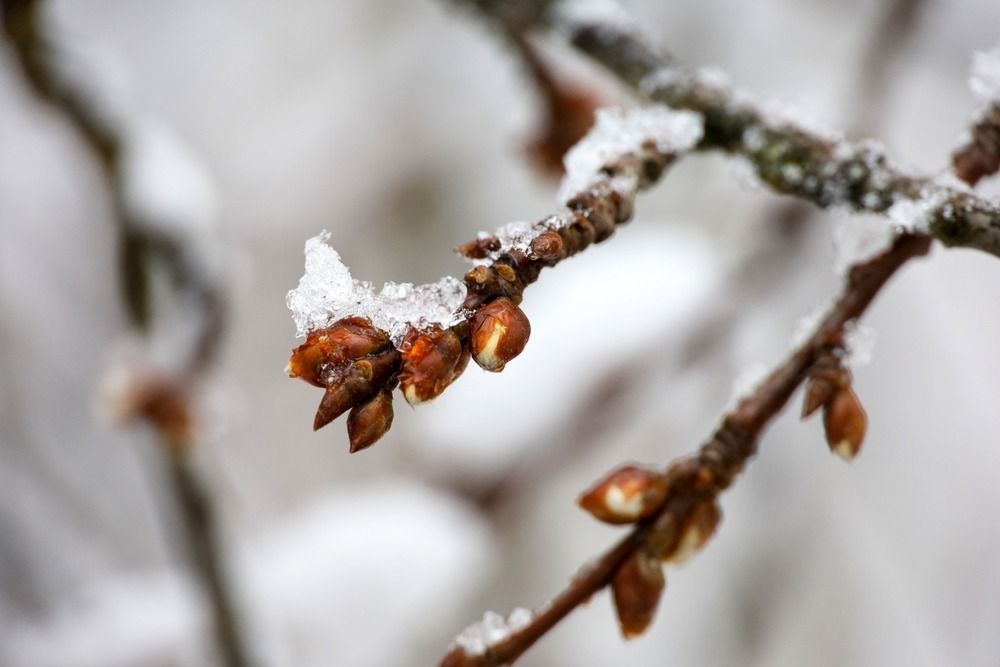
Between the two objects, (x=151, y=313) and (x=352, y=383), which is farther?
(x=151, y=313)

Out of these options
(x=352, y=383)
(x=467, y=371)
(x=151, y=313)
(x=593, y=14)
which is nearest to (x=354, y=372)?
(x=352, y=383)

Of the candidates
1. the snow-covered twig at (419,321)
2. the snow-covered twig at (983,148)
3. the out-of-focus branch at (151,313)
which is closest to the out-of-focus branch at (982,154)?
the snow-covered twig at (983,148)

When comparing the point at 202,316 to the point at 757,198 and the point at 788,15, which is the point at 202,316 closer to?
→ the point at 757,198

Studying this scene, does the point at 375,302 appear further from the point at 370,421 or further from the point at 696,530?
the point at 696,530

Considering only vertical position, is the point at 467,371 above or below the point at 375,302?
above

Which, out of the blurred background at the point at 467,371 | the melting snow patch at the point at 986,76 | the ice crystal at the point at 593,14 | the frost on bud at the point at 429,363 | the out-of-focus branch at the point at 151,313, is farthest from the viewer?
the blurred background at the point at 467,371

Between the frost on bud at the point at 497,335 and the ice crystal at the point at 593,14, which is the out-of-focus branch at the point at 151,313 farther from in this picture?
the frost on bud at the point at 497,335

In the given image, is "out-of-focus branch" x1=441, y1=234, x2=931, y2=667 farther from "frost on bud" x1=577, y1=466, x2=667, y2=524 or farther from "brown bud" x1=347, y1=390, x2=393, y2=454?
"brown bud" x1=347, y1=390, x2=393, y2=454
